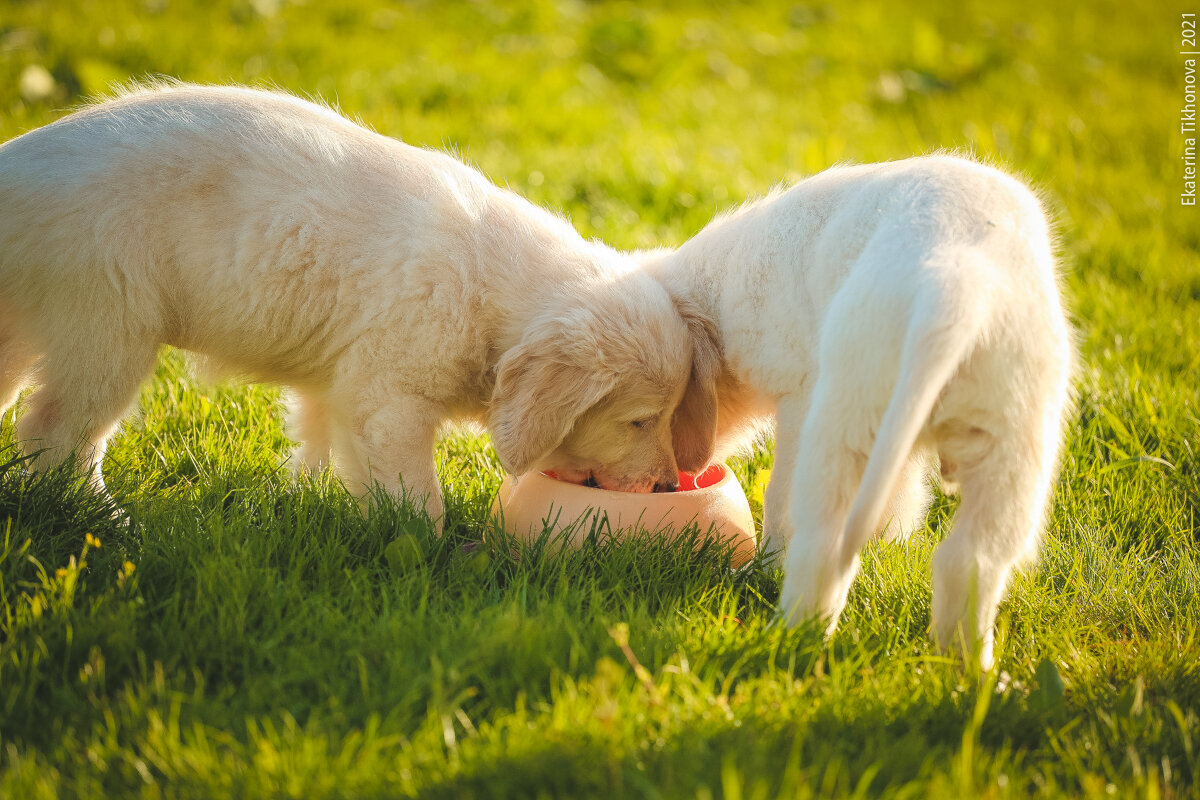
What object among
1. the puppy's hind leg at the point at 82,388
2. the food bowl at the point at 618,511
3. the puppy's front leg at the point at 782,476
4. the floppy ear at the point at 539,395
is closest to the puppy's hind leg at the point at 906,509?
the puppy's front leg at the point at 782,476

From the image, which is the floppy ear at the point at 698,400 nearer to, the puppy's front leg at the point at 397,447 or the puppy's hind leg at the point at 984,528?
the puppy's front leg at the point at 397,447

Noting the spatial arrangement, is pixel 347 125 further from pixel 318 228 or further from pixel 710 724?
pixel 710 724

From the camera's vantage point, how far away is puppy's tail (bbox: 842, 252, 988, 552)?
86.4 inches

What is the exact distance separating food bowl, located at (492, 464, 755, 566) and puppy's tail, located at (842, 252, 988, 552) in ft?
3.07

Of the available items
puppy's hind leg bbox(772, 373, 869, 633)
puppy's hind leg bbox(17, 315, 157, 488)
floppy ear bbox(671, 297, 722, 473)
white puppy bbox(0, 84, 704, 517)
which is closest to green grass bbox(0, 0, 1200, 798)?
puppy's hind leg bbox(772, 373, 869, 633)

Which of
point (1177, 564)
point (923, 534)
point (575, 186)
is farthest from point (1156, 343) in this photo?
point (575, 186)

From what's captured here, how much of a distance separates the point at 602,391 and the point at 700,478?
2.23 ft

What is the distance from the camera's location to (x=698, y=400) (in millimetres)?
3359

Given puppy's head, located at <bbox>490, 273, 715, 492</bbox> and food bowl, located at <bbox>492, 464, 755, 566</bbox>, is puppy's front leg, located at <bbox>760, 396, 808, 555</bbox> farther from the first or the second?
puppy's head, located at <bbox>490, 273, 715, 492</bbox>

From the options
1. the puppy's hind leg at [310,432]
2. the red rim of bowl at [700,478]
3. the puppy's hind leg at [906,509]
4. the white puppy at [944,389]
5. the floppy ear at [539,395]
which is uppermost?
the white puppy at [944,389]

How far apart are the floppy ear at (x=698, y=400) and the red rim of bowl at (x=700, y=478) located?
0.20ft

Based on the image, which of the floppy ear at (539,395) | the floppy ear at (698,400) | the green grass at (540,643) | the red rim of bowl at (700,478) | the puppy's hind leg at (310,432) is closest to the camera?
the green grass at (540,643)

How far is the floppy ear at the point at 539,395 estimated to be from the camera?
3.09m

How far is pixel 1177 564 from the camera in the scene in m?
3.30
